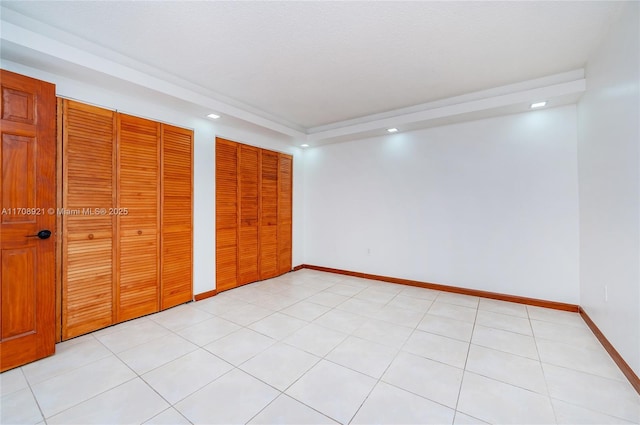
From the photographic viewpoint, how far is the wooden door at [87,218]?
8.36ft

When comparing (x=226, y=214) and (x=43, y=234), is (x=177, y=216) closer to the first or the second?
(x=226, y=214)

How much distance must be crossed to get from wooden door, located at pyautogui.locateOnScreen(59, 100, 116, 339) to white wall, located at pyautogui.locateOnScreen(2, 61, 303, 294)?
146 millimetres

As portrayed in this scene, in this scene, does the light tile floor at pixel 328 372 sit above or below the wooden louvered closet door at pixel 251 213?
below

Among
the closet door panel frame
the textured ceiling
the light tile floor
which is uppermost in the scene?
the textured ceiling

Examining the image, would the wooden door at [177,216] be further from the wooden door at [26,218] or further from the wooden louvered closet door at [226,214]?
the wooden door at [26,218]

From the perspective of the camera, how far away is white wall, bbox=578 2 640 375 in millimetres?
1902

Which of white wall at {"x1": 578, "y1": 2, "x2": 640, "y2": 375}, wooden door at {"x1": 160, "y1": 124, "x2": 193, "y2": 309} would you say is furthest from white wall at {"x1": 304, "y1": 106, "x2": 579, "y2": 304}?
wooden door at {"x1": 160, "y1": 124, "x2": 193, "y2": 309}

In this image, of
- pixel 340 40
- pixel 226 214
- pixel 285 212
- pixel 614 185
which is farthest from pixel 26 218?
pixel 614 185

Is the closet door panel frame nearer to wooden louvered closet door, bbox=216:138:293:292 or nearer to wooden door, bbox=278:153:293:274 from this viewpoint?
wooden louvered closet door, bbox=216:138:293:292

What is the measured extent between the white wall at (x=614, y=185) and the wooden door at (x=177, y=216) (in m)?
4.22

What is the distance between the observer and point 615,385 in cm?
191

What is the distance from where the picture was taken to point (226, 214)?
13.4ft

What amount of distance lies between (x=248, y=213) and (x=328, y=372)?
2.90 metres

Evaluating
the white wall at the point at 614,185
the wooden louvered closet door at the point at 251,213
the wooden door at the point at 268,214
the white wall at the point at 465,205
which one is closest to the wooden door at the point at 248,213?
the wooden louvered closet door at the point at 251,213
